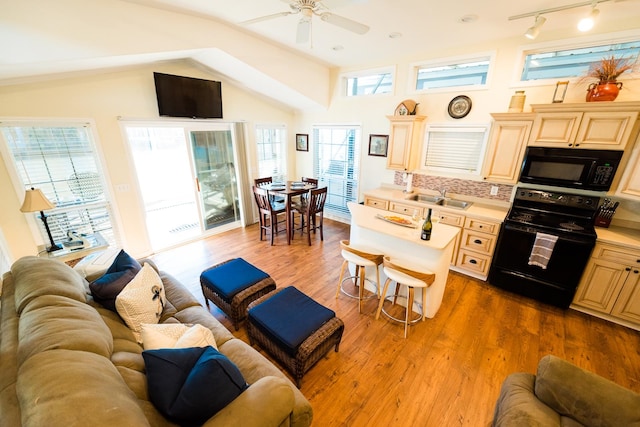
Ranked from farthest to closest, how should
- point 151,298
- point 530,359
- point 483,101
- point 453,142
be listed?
point 453,142 → point 483,101 → point 530,359 → point 151,298

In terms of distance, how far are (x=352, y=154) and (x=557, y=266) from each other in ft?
11.7

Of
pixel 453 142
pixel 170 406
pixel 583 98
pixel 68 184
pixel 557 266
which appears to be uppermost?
pixel 583 98

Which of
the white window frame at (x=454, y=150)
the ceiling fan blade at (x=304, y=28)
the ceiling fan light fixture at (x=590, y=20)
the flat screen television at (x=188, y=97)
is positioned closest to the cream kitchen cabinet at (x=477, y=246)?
the white window frame at (x=454, y=150)

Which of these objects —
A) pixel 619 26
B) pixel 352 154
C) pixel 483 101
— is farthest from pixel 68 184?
pixel 619 26

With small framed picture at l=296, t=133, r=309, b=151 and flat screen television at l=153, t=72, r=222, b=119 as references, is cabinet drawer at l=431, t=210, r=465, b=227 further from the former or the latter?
flat screen television at l=153, t=72, r=222, b=119

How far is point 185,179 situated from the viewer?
5.62m

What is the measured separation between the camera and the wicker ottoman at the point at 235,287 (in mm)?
2436

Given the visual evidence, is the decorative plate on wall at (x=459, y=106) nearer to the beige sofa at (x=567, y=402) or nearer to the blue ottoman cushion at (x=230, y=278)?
the beige sofa at (x=567, y=402)

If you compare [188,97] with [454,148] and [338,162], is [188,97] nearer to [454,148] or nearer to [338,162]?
[338,162]

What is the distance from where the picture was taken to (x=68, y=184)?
3.18 m

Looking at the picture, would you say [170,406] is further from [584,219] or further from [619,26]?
[619,26]

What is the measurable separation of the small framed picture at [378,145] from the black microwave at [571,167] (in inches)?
82.3

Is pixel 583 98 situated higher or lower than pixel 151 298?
higher

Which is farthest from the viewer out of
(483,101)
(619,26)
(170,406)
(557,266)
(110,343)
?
(483,101)
